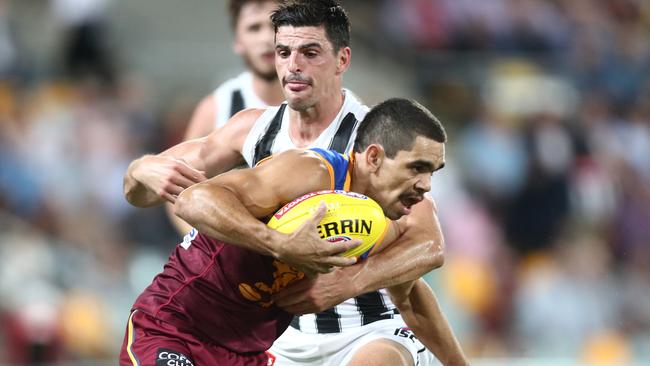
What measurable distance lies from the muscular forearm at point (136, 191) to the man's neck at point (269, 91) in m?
1.56

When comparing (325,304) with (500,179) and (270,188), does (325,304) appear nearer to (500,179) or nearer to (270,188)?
(270,188)

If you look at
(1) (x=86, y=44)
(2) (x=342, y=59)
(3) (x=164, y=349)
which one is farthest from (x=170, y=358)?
(1) (x=86, y=44)

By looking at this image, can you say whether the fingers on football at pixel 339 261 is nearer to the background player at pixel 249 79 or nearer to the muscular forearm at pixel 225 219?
the muscular forearm at pixel 225 219

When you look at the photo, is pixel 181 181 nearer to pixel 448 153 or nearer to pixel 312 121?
pixel 312 121

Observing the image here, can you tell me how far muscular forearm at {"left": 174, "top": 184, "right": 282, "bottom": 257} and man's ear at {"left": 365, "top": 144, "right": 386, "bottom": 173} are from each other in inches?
23.6

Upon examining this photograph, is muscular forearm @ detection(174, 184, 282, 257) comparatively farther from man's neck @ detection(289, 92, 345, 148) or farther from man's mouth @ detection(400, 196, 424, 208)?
man's neck @ detection(289, 92, 345, 148)

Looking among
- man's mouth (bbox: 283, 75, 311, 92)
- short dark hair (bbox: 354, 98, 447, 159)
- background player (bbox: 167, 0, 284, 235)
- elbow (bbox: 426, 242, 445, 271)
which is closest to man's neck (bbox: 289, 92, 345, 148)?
man's mouth (bbox: 283, 75, 311, 92)

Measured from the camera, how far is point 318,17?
4.98 m

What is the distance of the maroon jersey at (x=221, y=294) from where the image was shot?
177 inches

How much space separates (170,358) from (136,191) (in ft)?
3.52

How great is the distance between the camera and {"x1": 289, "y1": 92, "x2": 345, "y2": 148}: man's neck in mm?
5133

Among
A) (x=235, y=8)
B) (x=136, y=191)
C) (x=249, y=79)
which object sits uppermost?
(x=235, y=8)

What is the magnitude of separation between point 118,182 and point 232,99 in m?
3.59

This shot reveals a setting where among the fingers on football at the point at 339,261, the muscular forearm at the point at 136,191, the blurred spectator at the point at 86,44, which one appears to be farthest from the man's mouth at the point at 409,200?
the blurred spectator at the point at 86,44
